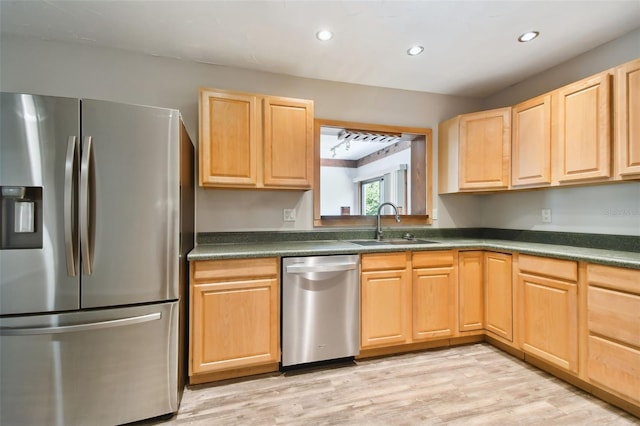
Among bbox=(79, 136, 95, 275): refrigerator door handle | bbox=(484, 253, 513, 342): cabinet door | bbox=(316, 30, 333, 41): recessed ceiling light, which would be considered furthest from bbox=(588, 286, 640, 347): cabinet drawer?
bbox=(79, 136, 95, 275): refrigerator door handle

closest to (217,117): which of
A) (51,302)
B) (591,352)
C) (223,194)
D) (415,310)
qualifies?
(223,194)

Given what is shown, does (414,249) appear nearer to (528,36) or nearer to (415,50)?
(415,50)

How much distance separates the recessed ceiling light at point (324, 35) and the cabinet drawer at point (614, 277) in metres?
2.32

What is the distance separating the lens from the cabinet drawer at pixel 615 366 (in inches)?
63.7

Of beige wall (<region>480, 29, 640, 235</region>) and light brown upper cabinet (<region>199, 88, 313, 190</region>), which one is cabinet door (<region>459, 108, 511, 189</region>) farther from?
light brown upper cabinet (<region>199, 88, 313, 190</region>)

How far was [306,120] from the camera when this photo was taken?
245 cm

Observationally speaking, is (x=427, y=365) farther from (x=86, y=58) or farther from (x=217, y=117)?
(x=86, y=58)

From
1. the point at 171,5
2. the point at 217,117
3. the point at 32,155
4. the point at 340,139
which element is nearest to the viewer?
the point at 32,155

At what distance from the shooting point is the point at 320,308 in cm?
217

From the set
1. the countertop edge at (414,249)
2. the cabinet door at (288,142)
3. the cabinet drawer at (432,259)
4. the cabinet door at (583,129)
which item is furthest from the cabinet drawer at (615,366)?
the cabinet door at (288,142)

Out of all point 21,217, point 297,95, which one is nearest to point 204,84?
point 297,95

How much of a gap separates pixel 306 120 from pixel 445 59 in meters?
1.29

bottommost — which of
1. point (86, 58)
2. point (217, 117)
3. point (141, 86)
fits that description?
point (217, 117)

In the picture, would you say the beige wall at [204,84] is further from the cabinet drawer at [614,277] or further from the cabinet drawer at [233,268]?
the cabinet drawer at [614,277]
